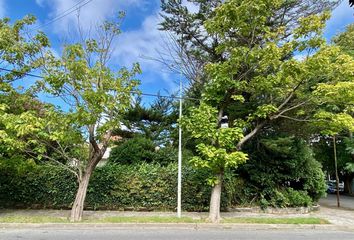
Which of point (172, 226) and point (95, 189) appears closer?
point (172, 226)

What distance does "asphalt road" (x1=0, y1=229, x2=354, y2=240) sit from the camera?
9.27 metres

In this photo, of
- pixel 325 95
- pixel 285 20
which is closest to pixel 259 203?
pixel 325 95

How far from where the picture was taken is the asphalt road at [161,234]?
9.27 meters

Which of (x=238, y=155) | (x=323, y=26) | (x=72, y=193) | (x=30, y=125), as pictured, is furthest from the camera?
(x=72, y=193)

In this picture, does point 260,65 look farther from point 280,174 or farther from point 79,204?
point 79,204

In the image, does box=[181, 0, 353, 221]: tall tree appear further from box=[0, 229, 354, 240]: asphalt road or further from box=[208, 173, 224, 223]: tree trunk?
box=[0, 229, 354, 240]: asphalt road

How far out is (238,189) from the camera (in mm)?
16453

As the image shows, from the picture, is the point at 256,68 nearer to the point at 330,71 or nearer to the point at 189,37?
the point at 330,71

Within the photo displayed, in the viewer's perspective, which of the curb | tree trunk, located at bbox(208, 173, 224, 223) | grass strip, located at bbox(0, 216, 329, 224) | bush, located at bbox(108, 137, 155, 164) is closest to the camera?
the curb

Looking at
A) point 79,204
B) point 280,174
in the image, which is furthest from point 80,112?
point 280,174

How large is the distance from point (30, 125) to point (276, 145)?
10.6 meters

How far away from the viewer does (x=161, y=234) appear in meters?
10.1

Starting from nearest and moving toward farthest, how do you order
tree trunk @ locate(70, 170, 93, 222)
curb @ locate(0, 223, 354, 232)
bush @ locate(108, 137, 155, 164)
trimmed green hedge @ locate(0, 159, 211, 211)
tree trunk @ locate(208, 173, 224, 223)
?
curb @ locate(0, 223, 354, 232)
tree trunk @ locate(70, 170, 93, 222)
tree trunk @ locate(208, 173, 224, 223)
trimmed green hedge @ locate(0, 159, 211, 211)
bush @ locate(108, 137, 155, 164)

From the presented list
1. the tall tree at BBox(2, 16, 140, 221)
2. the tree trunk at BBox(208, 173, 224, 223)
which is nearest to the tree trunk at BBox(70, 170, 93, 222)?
the tall tree at BBox(2, 16, 140, 221)
